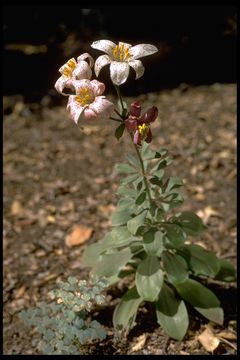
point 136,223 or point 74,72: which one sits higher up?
point 74,72

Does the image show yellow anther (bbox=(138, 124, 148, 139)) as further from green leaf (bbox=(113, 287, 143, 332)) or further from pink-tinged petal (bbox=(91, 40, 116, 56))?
green leaf (bbox=(113, 287, 143, 332))

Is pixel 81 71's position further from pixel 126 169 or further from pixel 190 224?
pixel 190 224

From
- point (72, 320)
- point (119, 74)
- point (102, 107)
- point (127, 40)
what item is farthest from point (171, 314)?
point (127, 40)

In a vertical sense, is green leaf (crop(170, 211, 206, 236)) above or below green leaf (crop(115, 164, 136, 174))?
below

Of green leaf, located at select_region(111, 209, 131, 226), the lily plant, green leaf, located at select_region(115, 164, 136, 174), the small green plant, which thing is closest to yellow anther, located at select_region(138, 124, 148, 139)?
the lily plant

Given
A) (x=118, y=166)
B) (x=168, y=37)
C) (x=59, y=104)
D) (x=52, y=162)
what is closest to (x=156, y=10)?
(x=168, y=37)

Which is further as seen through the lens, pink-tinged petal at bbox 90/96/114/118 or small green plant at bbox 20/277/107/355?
small green plant at bbox 20/277/107/355

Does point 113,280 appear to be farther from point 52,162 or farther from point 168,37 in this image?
point 168,37

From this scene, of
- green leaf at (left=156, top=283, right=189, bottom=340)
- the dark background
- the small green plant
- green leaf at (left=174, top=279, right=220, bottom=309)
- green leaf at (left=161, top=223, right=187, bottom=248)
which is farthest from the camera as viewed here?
the dark background
